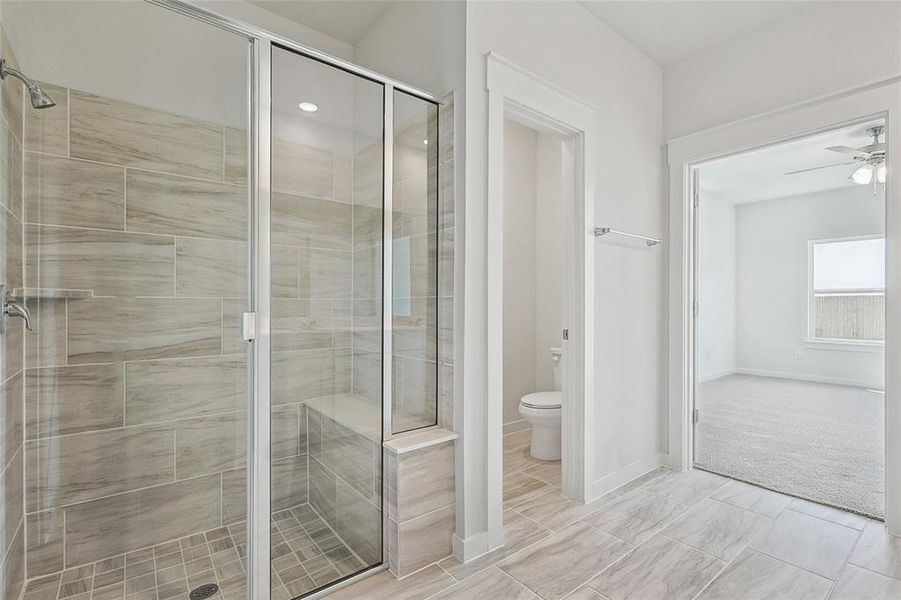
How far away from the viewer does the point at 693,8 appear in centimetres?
254

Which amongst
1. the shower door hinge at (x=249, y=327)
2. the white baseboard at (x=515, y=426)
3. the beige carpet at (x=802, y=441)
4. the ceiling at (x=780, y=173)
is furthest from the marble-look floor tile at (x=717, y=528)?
the ceiling at (x=780, y=173)

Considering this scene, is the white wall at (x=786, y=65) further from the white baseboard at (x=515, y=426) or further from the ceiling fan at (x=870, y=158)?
the white baseboard at (x=515, y=426)

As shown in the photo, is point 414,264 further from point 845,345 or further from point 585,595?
point 845,345

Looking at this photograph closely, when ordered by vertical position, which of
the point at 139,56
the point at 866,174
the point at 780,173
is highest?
the point at 780,173

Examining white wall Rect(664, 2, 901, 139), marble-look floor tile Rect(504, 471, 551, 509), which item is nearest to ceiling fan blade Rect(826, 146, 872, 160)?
white wall Rect(664, 2, 901, 139)

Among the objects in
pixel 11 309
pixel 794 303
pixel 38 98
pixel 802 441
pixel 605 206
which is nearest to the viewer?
pixel 11 309

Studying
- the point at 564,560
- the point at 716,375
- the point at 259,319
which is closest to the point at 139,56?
the point at 259,319

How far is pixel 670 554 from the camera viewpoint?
2010mm

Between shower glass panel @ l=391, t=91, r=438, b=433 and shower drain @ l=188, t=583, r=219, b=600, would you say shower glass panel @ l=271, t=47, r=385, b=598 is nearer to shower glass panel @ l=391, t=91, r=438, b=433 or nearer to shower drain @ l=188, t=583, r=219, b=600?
shower glass panel @ l=391, t=91, r=438, b=433

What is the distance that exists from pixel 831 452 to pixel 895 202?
2106mm

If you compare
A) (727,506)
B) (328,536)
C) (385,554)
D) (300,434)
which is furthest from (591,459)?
(300,434)

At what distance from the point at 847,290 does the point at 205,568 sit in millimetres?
7725

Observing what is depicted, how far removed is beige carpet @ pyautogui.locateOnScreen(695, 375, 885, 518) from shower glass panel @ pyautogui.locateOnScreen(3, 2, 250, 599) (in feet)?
10.1

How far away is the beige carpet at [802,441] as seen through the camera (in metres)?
2.72
